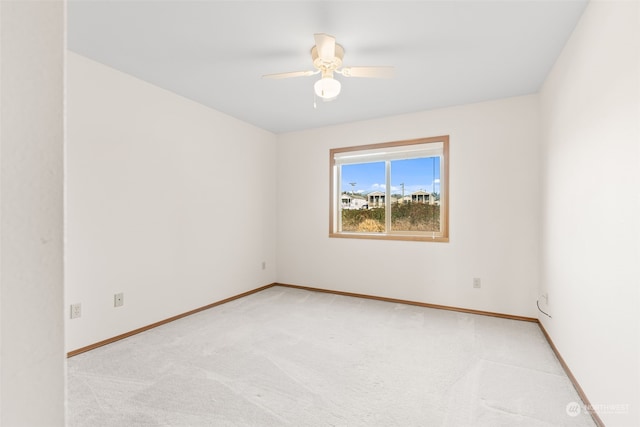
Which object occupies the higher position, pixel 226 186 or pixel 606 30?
pixel 606 30

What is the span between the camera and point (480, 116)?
3.42 meters

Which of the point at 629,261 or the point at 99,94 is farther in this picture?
the point at 99,94

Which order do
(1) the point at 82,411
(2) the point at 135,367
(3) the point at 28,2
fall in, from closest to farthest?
(3) the point at 28,2 < (1) the point at 82,411 < (2) the point at 135,367

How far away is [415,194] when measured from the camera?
395cm

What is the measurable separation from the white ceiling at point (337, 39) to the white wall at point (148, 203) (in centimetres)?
32

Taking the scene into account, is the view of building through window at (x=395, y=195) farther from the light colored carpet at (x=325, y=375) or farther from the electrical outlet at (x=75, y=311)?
the electrical outlet at (x=75, y=311)

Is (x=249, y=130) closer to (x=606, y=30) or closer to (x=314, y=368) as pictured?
(x=314, y=368)

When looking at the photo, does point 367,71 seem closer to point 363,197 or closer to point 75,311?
point 363,197

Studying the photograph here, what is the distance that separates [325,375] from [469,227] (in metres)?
2.35

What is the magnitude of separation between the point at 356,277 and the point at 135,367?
8.75 ft

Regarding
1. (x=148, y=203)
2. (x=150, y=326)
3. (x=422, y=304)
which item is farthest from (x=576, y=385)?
(x=148, y=203)

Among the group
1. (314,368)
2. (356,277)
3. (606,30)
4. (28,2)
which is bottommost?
(314,368)

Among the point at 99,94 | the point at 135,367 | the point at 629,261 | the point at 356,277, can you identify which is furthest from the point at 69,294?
the point at 629,261

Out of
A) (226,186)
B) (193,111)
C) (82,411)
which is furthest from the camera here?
(226,186)
